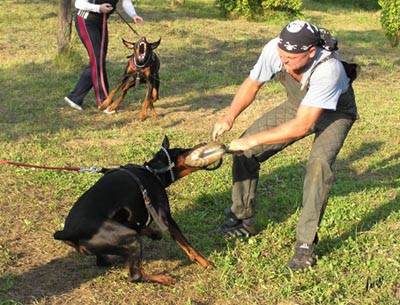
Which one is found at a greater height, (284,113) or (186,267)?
(284,113)

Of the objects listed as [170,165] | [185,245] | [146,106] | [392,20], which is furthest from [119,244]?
[392,20]

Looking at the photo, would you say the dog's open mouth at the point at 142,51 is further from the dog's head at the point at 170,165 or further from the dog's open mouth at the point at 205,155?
the dog's open mouth at the point at 205,155

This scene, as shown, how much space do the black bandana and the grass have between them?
1617 millimetres

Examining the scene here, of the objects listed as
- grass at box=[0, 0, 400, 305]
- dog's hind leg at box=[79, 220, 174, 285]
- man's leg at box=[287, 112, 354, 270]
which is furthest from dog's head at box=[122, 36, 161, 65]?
dog's hind leg at box=[79, 220, 174, 285]

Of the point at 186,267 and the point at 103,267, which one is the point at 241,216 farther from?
the point at 103,267

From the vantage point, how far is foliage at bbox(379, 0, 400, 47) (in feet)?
47.4

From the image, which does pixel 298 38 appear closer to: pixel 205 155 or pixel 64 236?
pixel 205 155

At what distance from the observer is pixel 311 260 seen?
4223 millimetres

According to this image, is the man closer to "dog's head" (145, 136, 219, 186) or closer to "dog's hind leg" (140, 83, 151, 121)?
"dog's head" (145, 136, 219, 186)

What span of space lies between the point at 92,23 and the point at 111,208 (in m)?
4.67

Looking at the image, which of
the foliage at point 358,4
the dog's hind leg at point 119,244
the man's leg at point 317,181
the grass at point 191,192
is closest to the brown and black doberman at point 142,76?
the grass at point 191,192

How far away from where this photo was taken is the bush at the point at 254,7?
17.9 m

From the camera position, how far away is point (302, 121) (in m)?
3.85

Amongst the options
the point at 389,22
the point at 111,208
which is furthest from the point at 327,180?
the point at 389,22
